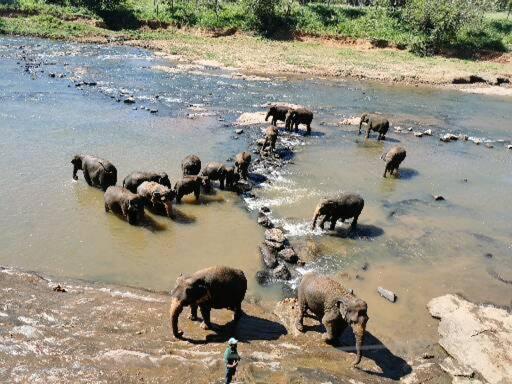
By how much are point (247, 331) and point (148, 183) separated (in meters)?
7.16

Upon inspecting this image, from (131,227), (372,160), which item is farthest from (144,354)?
(372,160)

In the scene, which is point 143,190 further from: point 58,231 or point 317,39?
point 317,39

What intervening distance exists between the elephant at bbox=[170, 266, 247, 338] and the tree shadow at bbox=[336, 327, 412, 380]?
2295mm

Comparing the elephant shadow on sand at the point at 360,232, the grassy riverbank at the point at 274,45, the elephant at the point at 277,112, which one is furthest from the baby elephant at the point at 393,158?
the grassy riverbank at the point at 274,45

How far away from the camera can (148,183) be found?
52.1ft

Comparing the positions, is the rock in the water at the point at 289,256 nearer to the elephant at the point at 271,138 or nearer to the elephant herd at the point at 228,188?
the elephant herd at the point at 228,188

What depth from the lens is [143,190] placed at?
15773mm

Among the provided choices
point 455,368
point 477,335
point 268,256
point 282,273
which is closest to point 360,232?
point 268,256

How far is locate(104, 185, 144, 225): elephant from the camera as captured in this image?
14.7m

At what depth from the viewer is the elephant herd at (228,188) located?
9641 mm

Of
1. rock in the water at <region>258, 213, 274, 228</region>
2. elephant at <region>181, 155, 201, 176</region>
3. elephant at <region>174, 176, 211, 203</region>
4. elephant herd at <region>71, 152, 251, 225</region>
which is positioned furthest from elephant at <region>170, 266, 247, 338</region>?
elephant at <region>181, 155, 201, 176</region>

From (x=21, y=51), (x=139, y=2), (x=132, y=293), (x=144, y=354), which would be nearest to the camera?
(x=144, y=354)

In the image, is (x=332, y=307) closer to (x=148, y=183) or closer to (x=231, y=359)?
(x=231, y=359)

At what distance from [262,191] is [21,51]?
37476 mm
